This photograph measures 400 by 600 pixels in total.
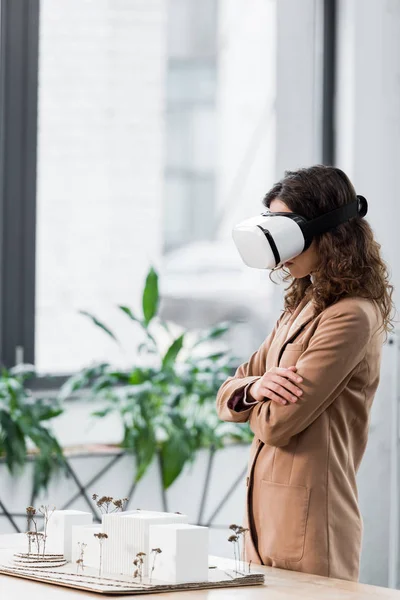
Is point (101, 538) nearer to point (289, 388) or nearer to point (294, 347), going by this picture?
point (289, 388)

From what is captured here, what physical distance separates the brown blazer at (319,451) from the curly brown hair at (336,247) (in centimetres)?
4

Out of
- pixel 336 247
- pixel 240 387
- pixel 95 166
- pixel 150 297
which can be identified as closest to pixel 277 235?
pixel 336 247

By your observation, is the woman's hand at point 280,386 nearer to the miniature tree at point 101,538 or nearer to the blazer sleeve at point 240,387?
the blazer sleeve at point 240,387

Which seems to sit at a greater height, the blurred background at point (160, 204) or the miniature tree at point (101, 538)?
the blurred background at point (160, 204)

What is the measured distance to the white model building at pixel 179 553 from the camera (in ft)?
5.84

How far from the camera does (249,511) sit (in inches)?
85.9

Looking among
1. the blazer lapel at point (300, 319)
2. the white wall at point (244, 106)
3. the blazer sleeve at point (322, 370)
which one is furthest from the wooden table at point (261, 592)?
the white wall at point (244, 106)

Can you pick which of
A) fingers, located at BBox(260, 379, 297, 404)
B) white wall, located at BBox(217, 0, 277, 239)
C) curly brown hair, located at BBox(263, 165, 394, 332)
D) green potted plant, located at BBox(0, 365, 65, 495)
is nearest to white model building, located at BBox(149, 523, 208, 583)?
fingers, located at BBox(260, 379, 297, 404)

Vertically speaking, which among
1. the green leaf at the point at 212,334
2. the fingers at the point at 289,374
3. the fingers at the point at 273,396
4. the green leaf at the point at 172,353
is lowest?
the green leaf at the point at 172,353

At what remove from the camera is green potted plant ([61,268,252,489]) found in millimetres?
3637

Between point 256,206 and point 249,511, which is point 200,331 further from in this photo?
point 249,511

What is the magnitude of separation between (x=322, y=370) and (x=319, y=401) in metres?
0.06

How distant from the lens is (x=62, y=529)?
200 centimetres

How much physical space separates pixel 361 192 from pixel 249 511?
2200mm
